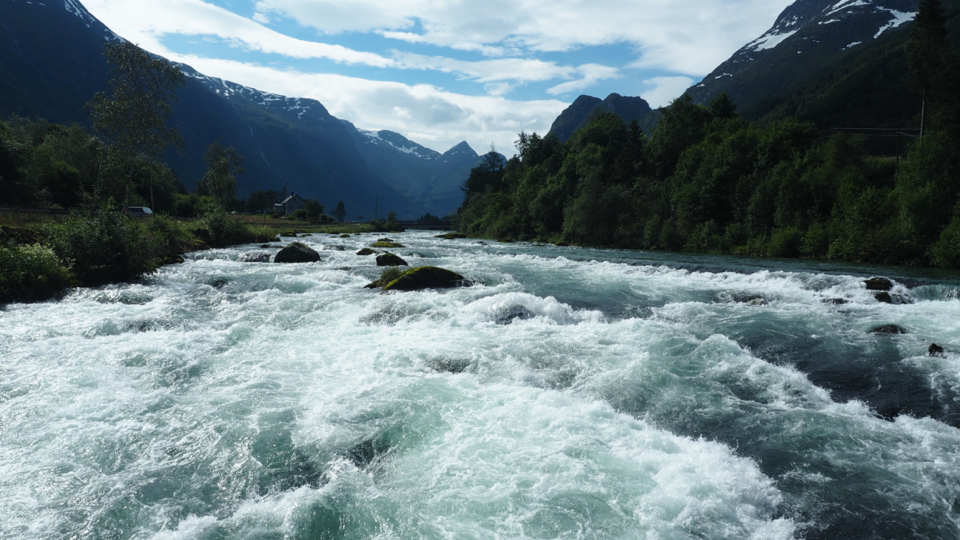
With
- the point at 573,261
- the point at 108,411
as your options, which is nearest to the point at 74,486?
the point at 108,411

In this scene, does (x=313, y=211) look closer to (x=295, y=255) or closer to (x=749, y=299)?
(x=295, y=255)

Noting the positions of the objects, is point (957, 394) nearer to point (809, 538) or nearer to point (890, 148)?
point (809, 538)

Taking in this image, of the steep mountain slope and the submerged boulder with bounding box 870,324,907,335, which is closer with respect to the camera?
the submerged boulder with bounding box 870,324,907,335

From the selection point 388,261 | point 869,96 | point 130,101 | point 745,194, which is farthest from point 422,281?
point 869,96

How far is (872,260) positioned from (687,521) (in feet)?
114

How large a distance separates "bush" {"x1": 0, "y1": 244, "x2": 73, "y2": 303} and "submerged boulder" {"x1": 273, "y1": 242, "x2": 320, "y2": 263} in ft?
38.4

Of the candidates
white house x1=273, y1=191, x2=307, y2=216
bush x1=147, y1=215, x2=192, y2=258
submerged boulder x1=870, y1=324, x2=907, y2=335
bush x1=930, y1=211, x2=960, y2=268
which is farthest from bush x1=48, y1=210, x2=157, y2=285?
white house x1=273, y1=191, x2=307, y2=216

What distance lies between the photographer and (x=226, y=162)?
82562 mm

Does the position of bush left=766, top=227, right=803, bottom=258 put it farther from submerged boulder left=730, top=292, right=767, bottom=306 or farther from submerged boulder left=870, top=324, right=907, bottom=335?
submerged boulder left=870, top=324, right=907, bottom=335

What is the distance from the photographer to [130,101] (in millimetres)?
38062

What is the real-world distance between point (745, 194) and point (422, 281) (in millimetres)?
38712

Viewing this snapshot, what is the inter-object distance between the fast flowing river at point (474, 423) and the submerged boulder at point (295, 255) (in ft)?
44.9

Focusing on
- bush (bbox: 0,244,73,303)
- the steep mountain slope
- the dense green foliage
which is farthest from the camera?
the steep mountain slope

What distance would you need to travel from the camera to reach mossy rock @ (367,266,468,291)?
18.6m
